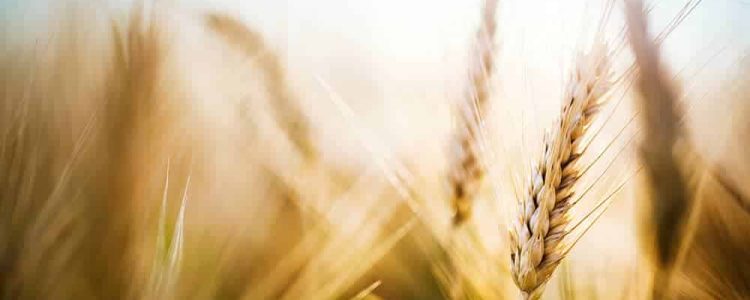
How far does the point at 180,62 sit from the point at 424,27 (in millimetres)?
414

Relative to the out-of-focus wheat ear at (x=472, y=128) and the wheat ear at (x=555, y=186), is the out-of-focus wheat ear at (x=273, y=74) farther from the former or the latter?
the wheat ear at (x=555, y=186)

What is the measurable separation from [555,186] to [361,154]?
318 mm

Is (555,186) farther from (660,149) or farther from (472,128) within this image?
(660,149)

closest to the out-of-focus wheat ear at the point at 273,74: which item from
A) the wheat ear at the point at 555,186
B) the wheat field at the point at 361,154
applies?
the wheat field at the point at 361,154

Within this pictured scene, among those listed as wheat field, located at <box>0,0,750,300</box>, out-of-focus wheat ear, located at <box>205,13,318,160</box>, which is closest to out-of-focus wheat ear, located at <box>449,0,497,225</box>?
wheat field, located at <box>0,0,750,300</box>

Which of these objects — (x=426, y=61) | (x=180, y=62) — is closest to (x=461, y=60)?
(x=426, y=61)

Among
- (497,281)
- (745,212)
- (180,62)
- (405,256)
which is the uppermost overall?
(180,62)

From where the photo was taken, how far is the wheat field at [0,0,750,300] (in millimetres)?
945

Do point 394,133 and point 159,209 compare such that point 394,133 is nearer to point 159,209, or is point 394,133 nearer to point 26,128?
point 159,209

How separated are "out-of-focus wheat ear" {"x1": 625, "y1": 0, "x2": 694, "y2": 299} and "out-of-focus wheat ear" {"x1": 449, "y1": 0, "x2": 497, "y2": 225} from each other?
10.9 inches

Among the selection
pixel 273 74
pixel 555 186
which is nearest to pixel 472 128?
pixel 555 186

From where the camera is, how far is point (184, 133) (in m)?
0.97

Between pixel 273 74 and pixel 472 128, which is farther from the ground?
pixel 273 74

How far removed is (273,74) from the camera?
100cm
